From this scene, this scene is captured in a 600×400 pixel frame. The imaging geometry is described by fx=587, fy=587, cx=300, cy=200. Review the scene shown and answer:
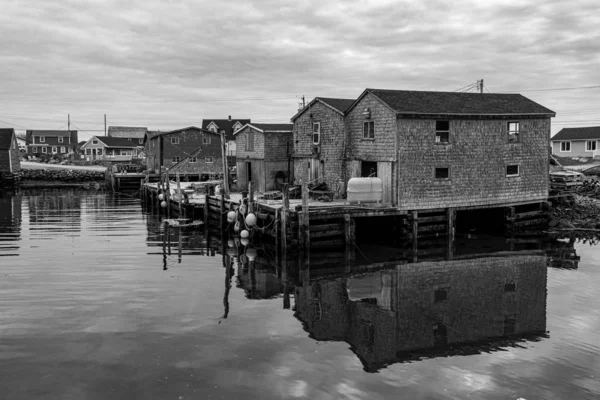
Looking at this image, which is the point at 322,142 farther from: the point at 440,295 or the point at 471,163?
the point at 440,295

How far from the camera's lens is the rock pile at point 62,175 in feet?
245

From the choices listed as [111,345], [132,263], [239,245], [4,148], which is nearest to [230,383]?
[111,345]

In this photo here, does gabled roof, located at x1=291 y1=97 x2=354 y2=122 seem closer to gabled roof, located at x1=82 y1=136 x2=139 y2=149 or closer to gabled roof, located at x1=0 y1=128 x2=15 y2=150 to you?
gabled roof, located at x1=0 y1=128 x2=15 y2=150

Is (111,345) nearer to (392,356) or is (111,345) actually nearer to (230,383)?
(230,383)

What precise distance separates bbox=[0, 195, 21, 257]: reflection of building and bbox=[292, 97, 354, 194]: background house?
1582cm

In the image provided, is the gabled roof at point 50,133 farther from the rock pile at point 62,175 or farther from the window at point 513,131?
the window at point 513,131

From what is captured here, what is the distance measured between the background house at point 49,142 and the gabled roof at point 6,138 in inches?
2045

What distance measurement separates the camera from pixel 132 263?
25.7m

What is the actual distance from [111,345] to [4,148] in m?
65.4

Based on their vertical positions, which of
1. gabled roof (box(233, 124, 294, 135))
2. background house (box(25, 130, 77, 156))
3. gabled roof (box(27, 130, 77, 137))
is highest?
gabled roof (box(27, 130, 77, 137))

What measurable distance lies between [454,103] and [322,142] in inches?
313

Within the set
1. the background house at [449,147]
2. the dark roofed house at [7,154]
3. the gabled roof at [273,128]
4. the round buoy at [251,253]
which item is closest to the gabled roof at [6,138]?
the dark roofed house at [7,154]

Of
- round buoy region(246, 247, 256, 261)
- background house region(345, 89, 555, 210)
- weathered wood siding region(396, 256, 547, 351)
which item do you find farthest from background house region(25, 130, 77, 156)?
weathered wood siding region(396, 256, 547, 351)

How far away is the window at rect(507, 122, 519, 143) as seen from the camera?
31469 millimetres
